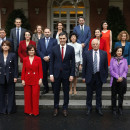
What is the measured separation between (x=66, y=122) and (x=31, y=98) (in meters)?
1.08

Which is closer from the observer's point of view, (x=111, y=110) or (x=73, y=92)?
(x=111, y=110)

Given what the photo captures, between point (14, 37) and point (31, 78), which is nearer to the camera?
point (31, 78)

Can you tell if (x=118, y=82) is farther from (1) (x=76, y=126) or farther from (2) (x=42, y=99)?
(2) (x=42, y=99)

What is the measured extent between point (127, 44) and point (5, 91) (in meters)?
3.53

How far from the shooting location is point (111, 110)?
5.98 meters

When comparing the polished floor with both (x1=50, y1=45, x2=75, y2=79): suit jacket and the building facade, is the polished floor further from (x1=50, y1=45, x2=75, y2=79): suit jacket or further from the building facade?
the building facade

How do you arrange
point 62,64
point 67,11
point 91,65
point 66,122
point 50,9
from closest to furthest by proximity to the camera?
point 66,122 → point 62,64 → point 91,65 → point 50,9 → point 67,11

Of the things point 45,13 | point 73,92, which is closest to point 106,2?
point 45,13

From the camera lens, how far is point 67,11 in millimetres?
12266

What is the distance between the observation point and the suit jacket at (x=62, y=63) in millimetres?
5297

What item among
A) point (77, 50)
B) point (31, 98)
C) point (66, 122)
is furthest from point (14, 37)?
point (66, 122)

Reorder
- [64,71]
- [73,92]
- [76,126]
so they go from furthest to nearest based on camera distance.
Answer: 1. [73,92]
2. [64,71]
3. [76,126]

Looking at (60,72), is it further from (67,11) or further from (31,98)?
(67,11)

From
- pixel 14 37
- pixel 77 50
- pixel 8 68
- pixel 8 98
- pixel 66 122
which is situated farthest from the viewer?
pixel 14 37
